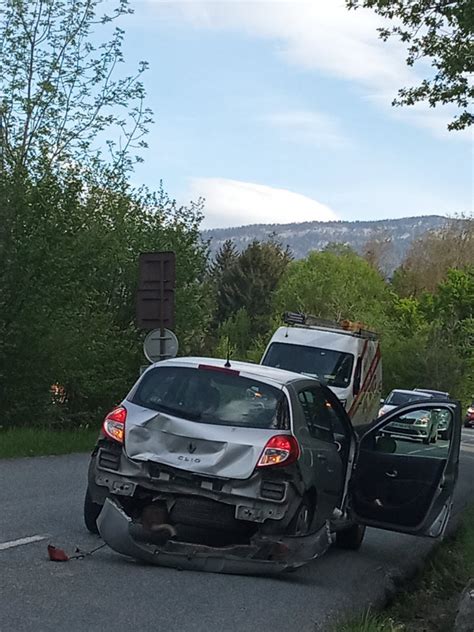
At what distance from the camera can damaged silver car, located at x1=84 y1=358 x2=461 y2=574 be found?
8.63 meters

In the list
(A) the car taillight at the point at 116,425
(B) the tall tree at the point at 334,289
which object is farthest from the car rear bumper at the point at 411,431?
(B) the tall tree at the point at 334,289

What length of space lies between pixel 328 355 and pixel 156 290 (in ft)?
12.5

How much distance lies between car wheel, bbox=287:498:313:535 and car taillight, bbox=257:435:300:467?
443 mm

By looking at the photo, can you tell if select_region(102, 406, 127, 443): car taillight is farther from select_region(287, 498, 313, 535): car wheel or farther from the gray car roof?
select_region(287, 498, 313, 535): car wheel

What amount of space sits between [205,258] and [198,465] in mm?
23497

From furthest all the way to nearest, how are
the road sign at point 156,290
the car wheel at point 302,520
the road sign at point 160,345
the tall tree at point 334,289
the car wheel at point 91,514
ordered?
the tall tree at point 334,289
the road sign at point 160,345
the road sign at point 156,290
the car wheel at point 91,514
the car wheel at point 302,520

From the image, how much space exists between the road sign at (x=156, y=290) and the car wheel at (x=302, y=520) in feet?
38.7

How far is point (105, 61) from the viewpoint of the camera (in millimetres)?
28016

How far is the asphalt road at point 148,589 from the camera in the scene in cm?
691

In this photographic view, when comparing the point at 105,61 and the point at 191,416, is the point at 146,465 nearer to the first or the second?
the point at 191,416

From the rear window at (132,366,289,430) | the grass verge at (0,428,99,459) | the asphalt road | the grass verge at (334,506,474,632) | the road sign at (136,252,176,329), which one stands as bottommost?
the grass verge at (0,428,99,459)

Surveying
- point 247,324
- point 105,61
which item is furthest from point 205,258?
point 247,324

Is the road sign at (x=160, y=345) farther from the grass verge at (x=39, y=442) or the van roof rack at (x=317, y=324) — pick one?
the van roof rack at (x=317, y=324)

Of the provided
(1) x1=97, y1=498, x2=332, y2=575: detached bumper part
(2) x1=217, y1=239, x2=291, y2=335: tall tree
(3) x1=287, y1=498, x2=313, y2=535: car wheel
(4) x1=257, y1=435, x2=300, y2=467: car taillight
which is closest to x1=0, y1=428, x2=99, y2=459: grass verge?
(1) x1=97, y1=498, x2=332, y2=575: detached bumper part
